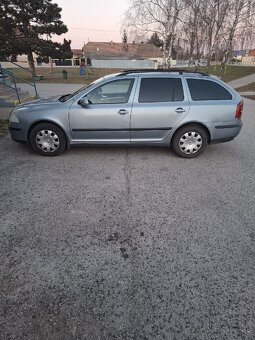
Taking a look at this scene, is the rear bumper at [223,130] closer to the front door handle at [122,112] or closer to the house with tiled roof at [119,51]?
the front door handle at [122,112]

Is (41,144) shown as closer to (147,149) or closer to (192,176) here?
(147,149)

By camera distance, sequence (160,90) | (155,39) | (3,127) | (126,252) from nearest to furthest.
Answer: (126,252), (160,90), (3,127), (155,39)

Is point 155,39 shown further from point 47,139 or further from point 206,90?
point 47,139

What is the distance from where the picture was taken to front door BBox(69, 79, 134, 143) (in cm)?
473

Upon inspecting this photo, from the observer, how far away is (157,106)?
15.7 feet

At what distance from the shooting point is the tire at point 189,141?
495cm

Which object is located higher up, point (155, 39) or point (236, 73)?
point (155, 39)

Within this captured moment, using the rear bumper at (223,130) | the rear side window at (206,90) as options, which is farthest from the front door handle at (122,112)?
the rear bumper at (223,130)

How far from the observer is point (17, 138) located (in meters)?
5.02

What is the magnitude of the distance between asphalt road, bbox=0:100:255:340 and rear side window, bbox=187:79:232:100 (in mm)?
1448

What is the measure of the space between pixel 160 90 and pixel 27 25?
84.1ft

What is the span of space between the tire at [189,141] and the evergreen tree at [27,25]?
79.1 ft

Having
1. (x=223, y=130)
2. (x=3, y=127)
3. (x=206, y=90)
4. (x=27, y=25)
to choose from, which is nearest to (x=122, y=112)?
(x=206, y=90)

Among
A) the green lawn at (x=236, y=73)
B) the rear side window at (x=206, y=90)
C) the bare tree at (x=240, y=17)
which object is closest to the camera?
the rear side window at (x=206, y=90)
